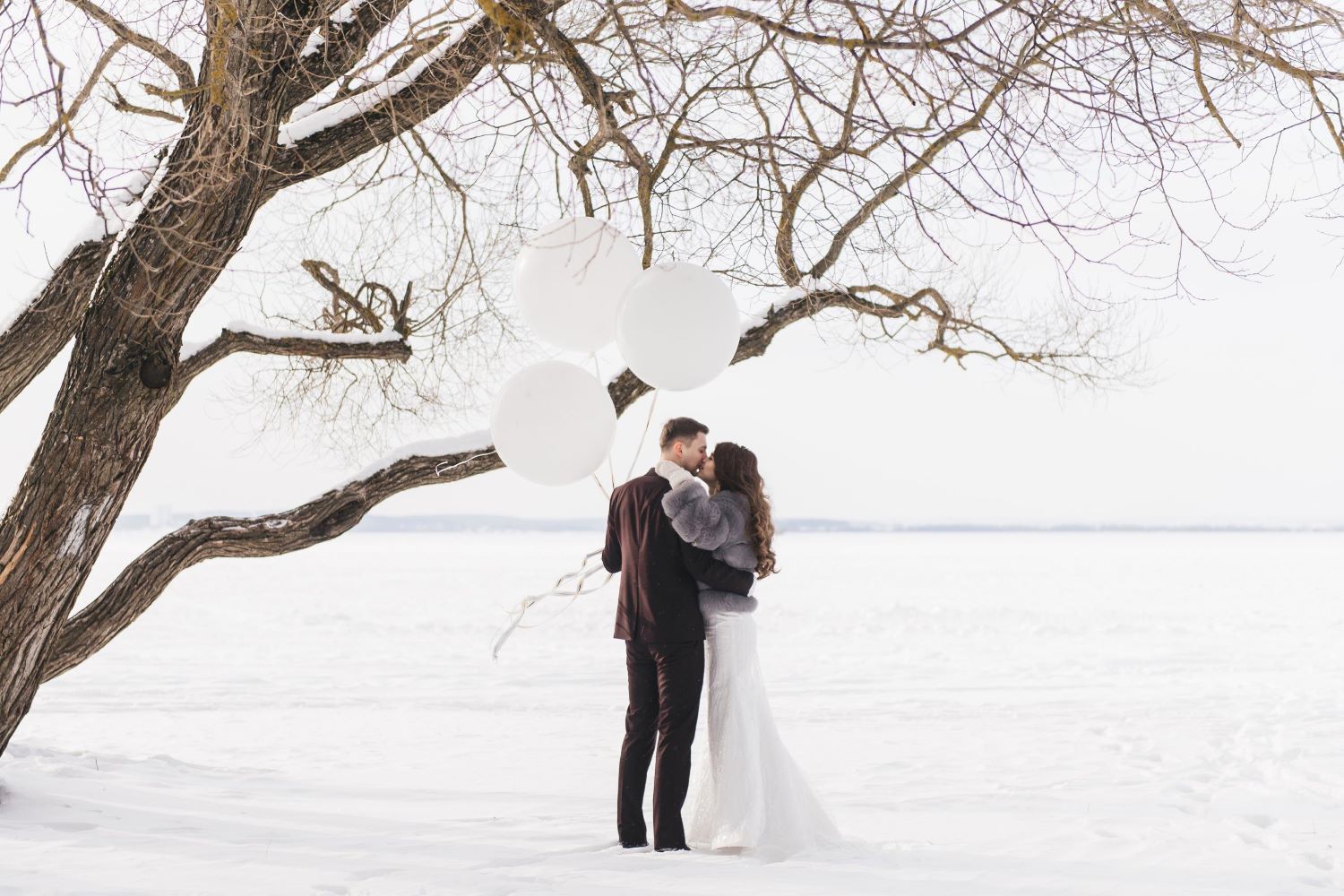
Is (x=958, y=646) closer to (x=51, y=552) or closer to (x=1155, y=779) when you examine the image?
(x=1155, y=779)

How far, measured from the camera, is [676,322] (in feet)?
13.1

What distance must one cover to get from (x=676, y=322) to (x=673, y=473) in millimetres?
541

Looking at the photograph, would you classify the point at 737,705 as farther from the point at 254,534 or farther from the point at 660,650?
the point at 254,534

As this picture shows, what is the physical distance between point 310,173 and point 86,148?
5.46ft

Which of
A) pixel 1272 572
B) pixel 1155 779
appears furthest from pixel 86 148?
pixel 1272 572

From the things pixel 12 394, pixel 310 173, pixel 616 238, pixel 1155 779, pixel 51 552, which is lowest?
pixel 1155 779

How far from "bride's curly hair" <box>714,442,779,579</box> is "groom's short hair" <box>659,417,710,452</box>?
103 mm

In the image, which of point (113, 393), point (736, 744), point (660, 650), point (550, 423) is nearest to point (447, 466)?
point (550, 423)

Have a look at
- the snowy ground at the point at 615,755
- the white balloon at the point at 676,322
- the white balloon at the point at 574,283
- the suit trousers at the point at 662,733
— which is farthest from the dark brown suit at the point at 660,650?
the white balloon at the point at 574,283

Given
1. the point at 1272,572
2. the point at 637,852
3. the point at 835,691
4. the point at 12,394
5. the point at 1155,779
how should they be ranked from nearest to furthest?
the point at 637,852
the point at 12,394
the point at 1155,779
the point at 835,691
the point at 1272,572

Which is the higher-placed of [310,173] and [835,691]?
[310,173]

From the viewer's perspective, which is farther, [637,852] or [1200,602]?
[1200,602]

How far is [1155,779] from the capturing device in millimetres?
5617

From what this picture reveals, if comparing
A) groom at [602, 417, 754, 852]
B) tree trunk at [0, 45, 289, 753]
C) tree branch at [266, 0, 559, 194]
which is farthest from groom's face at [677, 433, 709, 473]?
tree trunk at [0, 45, 289, 753]
